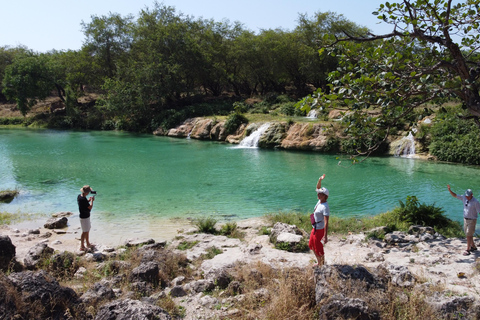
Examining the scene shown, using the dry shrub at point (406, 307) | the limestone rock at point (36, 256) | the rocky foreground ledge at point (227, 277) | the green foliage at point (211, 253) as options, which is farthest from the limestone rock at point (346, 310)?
the limestone rock at point (36, 256)

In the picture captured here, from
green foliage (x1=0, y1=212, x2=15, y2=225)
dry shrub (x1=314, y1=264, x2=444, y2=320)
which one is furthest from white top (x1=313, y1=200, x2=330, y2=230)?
green foliage (x1=0, y1=212, x2=15, y2=225)

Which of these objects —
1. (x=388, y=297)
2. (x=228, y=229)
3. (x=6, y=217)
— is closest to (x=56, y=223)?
(x=6, y=217)

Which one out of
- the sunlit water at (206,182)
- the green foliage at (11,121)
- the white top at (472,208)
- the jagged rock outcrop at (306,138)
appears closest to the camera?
the white top at (472,208)

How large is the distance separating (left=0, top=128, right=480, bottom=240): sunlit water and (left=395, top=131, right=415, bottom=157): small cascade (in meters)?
1.74

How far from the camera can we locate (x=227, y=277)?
6.79m

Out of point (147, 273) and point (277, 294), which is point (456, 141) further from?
point (147, 273)

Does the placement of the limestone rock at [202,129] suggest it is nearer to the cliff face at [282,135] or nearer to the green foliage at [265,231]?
the cliff face at [282,135]

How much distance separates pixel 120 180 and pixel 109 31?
41579 millimetres

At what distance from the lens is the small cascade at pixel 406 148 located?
83.6ft

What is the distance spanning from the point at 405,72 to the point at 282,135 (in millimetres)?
22575

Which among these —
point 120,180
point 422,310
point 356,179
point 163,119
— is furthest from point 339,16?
point 422,310

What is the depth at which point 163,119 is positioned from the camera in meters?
43.8

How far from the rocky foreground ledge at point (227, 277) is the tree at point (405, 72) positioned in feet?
9.89

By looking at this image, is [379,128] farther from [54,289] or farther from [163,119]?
[163,119]
